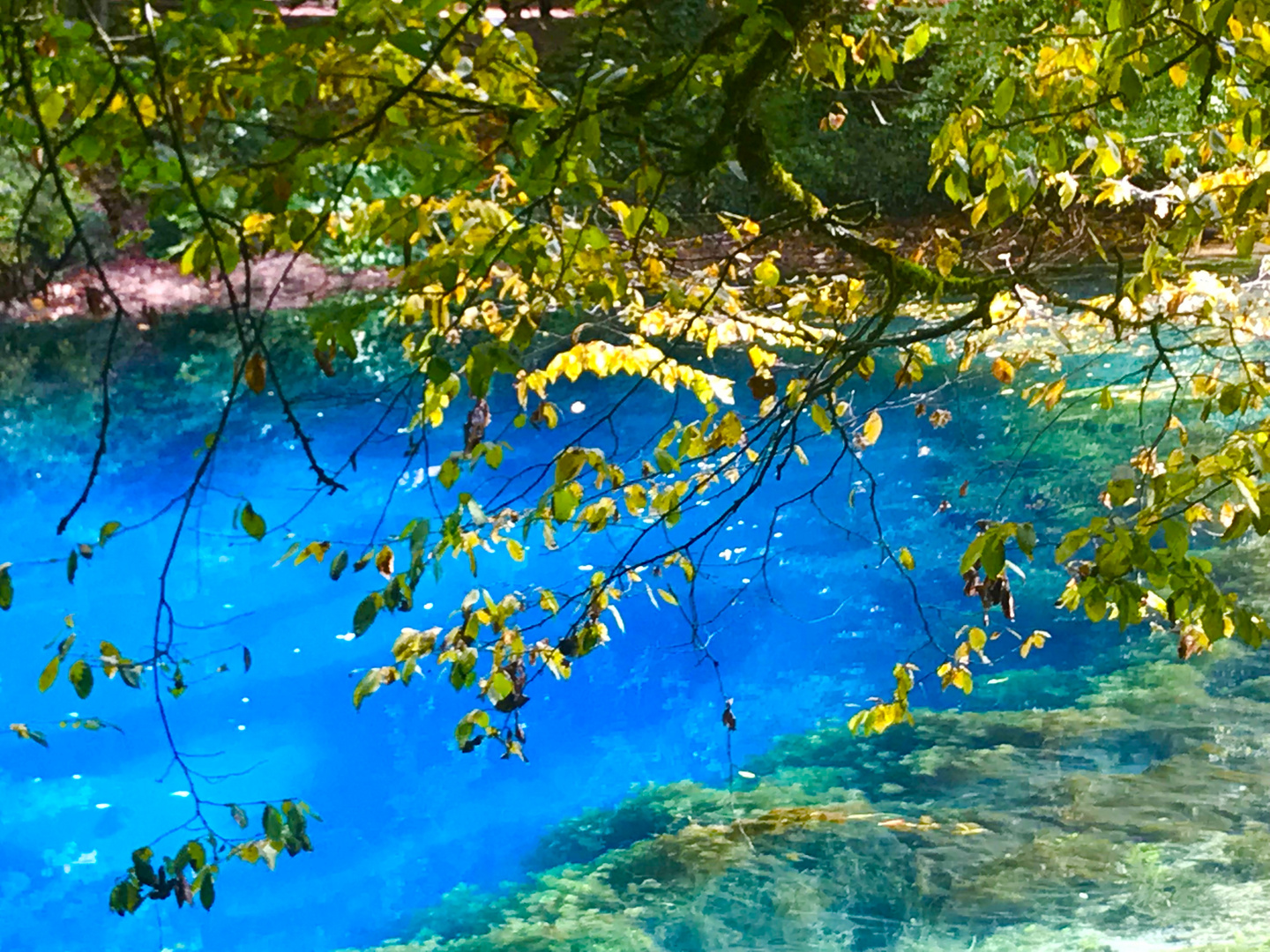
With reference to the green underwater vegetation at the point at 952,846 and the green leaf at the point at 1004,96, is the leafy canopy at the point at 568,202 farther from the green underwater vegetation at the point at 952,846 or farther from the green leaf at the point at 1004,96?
the green underwater vegetation at the point at 952,846

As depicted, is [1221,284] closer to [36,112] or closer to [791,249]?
[36,112]

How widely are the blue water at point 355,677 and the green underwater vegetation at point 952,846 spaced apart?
1.23 ft

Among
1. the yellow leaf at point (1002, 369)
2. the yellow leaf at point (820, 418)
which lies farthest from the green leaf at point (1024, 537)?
the yellow leaf at point (1002, 369)

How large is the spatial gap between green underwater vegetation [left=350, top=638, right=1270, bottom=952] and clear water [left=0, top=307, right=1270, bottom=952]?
26mm

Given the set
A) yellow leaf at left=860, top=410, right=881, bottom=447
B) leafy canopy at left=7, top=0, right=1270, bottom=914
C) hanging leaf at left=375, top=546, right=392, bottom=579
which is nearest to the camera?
leafy canopy at left=7, top=0, right=1270, bottom=914

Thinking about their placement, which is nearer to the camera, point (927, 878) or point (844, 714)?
point (927, 878)

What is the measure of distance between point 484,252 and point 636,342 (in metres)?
1.64

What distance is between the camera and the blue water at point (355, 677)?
5.76 m

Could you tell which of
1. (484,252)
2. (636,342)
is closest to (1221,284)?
(636,342)

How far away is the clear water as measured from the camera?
5.37 meters

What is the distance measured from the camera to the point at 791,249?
53.8 feet

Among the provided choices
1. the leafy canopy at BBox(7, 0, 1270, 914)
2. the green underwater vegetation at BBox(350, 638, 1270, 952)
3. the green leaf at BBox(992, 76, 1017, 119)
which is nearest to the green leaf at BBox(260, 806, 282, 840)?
the leafy canopy at BBox(7, 0, 1270, 914)

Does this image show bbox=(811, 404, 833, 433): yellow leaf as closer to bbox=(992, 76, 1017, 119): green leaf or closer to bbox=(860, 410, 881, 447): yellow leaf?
bbox=(860, 410, 881, 447): yellow leaf

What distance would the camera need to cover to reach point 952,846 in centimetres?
526
